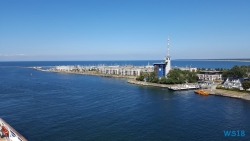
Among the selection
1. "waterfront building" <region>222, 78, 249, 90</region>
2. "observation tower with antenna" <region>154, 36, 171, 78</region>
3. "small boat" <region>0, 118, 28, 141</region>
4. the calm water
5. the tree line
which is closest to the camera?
"small boat" <region>0, 118, 28, 141</region>

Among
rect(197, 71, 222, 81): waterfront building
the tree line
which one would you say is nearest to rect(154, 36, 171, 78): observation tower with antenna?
the tree line

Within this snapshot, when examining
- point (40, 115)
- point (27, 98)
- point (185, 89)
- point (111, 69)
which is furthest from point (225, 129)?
point (111, 69)

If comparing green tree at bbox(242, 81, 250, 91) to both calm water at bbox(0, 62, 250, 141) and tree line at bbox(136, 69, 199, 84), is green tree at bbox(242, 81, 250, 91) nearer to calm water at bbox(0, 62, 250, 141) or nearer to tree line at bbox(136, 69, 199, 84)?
calm water at bbox(0, 62, 250, 141)

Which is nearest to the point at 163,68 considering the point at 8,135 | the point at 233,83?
the point at 233,83

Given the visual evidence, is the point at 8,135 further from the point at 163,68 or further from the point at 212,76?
the point at 212,76

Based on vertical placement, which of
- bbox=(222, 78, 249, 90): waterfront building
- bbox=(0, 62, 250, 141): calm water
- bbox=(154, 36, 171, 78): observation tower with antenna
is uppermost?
bbox=(154, 36, 171, 78): observation tower with antenna

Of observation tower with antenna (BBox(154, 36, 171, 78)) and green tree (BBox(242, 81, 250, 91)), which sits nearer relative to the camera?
green tree (BBox(242, 81, 250, 91))

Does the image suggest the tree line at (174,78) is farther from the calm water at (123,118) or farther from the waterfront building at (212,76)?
the calm water at (123,118)

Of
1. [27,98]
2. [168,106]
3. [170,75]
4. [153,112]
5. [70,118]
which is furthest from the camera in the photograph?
[170,75]

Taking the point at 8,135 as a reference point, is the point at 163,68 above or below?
above

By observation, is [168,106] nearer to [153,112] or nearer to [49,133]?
[153,112]

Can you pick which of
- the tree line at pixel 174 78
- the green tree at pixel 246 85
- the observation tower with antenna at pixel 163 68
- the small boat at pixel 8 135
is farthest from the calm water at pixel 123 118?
the observation tower with antenna at pixel 163 68
